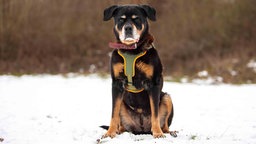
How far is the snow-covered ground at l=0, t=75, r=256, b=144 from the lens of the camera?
6.18 m

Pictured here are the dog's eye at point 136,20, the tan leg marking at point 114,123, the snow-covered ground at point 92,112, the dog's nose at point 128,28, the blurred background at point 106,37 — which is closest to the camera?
the dog's nose at point 128,28

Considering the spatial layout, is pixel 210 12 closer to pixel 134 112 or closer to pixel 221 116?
pixel 221 116

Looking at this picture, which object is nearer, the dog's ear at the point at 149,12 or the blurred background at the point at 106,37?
the dog's ear at the point at 149,12

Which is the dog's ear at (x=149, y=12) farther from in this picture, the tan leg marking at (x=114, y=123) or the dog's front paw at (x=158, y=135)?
the dog's front paw at (x=158, y=135)

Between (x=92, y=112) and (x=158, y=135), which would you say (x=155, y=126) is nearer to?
(x=158, y=135)

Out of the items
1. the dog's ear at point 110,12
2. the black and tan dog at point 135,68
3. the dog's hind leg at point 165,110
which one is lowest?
the dog's hind leg at point 165,110

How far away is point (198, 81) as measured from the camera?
14.4 metres


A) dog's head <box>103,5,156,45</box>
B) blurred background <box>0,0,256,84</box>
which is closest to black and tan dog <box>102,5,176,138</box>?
dog's head <box>103,5,156,45</box>

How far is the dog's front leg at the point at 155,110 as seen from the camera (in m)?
5.77

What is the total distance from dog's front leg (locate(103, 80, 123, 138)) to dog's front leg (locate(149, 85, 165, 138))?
377 millimetres

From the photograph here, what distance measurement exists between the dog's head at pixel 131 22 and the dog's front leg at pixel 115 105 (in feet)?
1.72

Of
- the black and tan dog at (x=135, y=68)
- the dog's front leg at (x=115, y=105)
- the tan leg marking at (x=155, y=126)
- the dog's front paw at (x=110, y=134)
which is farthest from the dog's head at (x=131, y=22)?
the dog's front paw at (x=110, y=134)

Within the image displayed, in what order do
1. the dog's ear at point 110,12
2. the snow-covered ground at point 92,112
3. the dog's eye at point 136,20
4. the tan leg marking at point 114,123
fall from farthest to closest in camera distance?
the snow-covered ground at point 92,112, the dog's ear at point 110,12, the tan leg marking at point 114,123, the dog's eye at point 136,20

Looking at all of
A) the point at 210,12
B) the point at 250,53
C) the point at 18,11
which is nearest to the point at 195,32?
the point at 210,12
